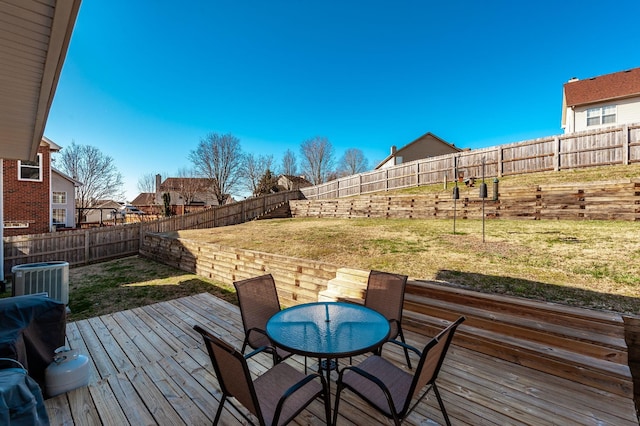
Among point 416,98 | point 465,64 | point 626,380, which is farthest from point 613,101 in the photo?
point 626,380

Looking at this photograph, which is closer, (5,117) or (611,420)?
(611,420)

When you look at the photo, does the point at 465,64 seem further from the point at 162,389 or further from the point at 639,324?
the point at 162,389

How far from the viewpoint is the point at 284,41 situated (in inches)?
554

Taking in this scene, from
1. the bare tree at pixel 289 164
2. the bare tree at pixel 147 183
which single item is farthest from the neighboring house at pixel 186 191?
the bare tree at pixel 289 164

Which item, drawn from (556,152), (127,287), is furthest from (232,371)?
(556,152)

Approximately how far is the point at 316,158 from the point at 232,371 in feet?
124

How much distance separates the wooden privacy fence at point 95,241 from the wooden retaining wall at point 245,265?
5.94ft

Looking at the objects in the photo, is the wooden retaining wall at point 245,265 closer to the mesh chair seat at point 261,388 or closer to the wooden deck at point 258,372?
the wooden deck at point 258,372

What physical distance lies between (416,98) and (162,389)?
82.5 feet

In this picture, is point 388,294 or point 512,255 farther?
point 512,255

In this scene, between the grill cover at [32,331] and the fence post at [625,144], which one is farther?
the fence post at [625,144]

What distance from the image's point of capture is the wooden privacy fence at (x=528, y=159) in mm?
10328

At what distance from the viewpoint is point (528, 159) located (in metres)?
12.4

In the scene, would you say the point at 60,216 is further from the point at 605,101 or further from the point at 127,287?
the point at 605,101
